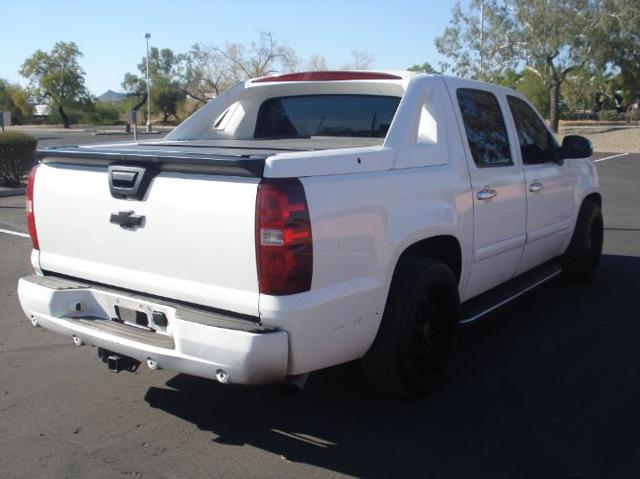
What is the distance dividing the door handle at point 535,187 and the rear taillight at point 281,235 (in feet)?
9.10

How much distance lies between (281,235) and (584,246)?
4505 mm

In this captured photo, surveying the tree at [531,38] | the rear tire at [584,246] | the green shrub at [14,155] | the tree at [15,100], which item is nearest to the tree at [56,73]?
the tree at [15,100]

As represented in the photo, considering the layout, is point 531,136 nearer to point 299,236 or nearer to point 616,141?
point 299,236

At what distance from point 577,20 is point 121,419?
42730mm

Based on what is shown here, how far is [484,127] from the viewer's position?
5.10m

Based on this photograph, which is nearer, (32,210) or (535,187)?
(32,210)

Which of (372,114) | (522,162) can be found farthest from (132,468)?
(522,162)

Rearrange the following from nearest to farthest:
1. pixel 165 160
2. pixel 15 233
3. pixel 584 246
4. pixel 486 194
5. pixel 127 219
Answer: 1. pixel 165 160
2. pixel 127 219
3. pixel 486 194
4. pixel 584 246
5. pixel 15 233

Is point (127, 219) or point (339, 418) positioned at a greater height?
point (127, 219)

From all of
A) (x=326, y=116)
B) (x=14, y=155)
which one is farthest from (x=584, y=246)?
(x=14, y=155)

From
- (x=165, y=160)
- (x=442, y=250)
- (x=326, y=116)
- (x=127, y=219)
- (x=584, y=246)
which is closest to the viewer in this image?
(x=165, y=160)

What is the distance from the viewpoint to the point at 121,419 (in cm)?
411

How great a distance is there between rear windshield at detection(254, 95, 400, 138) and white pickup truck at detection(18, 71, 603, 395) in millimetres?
11

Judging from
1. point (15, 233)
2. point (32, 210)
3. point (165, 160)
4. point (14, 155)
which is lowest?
point (15, 233)
